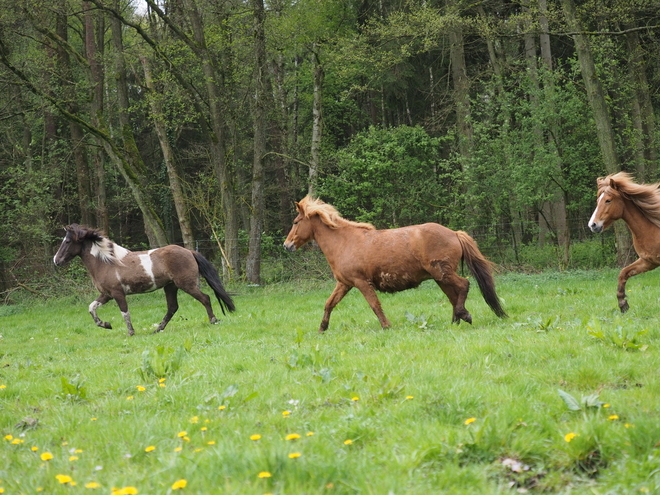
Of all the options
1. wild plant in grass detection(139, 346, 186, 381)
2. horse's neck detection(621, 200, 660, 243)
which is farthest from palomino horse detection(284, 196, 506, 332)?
wild plant in grass detection(139, 346, 186, 381)

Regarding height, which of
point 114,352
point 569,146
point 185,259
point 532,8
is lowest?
point 114,352

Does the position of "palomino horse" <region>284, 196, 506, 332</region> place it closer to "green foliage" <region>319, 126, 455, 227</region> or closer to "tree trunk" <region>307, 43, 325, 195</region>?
"green foliage" <region>319, 126, 455, 227</region>

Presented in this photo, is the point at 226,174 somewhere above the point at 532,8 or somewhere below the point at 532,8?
below

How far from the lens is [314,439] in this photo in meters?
4.24

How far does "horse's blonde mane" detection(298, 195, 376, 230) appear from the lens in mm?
10641

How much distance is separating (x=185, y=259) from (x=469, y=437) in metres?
9.92

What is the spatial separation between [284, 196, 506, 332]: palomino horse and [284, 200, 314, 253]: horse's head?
610 mm

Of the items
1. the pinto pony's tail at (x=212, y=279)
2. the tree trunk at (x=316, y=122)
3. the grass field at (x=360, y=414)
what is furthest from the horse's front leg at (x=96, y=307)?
the tree trunk at (x=316, y=122)

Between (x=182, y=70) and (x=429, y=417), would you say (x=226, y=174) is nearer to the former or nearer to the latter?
(x=182, y=70)

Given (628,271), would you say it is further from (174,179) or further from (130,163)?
(130,163)

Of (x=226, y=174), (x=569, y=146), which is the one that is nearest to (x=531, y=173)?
(x=569, y=146)

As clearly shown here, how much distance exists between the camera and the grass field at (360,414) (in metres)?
Result: 3.65

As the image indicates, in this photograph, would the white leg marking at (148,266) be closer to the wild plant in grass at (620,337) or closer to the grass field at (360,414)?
the grass field at (360,414)

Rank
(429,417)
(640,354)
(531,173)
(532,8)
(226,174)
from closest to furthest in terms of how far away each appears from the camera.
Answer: (429,417) → (640,354) → (532,8) → (531,173) → (226,174)
